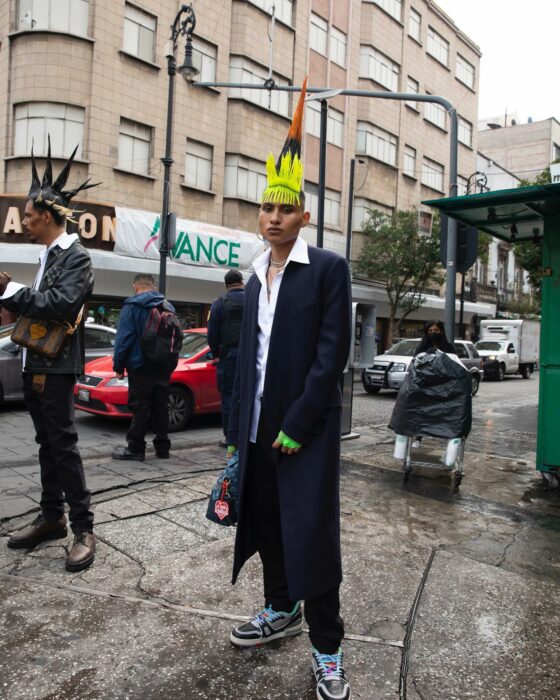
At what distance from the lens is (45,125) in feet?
54.4

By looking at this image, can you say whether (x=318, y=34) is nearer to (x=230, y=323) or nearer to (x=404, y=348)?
(x=404, y=348)

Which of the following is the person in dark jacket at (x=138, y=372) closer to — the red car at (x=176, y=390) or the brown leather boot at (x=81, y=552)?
the red car at (x=176, y=390)

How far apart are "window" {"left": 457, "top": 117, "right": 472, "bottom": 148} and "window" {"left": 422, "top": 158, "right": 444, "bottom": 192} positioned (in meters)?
3.98

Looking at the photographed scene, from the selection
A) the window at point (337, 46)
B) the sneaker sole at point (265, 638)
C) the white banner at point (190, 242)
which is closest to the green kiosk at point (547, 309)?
the sneaker sole at point (265, 638)

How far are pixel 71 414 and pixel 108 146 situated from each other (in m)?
15.6

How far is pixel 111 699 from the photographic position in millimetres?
2271

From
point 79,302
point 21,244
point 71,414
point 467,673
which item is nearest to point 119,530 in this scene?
point 71,414

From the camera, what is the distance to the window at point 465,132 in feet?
118

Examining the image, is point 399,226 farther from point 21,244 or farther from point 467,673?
point 467,673

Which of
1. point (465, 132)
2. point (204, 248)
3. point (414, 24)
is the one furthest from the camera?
point (465, 132)

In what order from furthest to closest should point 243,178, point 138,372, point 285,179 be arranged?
point 243,178 → point 138,372 → point 285,179

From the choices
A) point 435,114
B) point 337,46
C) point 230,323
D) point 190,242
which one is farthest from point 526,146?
point 230,323

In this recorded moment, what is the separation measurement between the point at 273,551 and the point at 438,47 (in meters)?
36.1

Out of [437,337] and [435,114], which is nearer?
[437,337]
